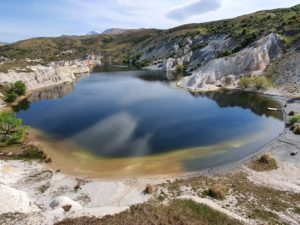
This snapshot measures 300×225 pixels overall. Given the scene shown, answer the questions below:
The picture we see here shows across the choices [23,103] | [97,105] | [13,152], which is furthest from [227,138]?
[23,103]

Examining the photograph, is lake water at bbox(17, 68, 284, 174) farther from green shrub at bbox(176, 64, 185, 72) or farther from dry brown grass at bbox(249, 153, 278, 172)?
green shrub at bbox(176, 64, 185, 72)

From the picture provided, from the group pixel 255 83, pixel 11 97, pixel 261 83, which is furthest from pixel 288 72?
pixel 11 97

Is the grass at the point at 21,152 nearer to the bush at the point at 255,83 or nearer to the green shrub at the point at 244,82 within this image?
the bush at the point at 255,83

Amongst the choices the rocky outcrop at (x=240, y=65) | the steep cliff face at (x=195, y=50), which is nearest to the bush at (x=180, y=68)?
the steep cliff face at (x=195, y=50)

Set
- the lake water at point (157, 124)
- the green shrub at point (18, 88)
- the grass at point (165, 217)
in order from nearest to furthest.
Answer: the grass at point (165, 217), the lake water at point (157, 124), the green shrub at point (18, 88)

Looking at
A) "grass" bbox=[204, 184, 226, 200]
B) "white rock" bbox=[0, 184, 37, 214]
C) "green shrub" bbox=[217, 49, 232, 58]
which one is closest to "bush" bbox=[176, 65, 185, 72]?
"green shrub" bbox=[217, 49, 232, 58]

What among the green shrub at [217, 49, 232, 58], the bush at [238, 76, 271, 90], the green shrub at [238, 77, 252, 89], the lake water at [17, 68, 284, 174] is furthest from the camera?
the green shrub at [217, 49, 232, 58]
